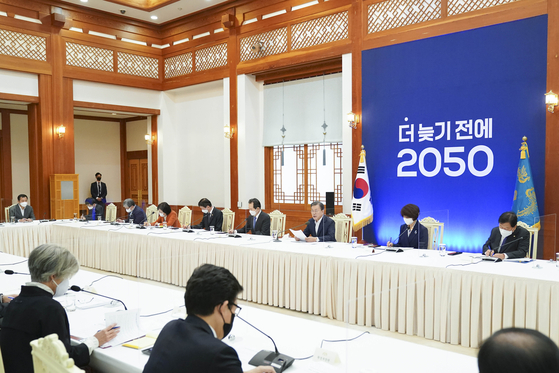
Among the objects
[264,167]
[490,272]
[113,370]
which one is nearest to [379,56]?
[264,167]

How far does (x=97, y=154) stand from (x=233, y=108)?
595 cm

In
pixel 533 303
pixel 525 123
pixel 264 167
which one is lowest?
pixel 533 303

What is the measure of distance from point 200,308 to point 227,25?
784 centimetres

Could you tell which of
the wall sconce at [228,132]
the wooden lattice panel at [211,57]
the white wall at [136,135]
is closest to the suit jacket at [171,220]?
the wall sconce at [228,132]

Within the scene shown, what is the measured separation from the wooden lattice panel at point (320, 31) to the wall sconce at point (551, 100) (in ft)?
10.3

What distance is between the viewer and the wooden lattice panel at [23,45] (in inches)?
312

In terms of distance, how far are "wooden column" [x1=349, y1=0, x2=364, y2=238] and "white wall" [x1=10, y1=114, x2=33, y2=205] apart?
28.6 feet

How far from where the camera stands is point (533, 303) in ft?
9.80

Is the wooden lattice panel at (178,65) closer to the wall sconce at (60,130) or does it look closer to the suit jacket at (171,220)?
the wall sconce at (60,130)

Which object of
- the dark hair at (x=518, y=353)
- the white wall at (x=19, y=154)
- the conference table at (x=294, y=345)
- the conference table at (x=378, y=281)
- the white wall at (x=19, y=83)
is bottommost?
the conference table at (x=378, y=281)

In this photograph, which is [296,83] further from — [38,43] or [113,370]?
[113,370]

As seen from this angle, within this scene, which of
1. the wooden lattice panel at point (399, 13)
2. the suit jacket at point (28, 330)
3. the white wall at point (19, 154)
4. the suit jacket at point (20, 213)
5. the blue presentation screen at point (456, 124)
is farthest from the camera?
the white wall at point (19, 154)

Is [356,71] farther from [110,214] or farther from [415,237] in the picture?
[110,214]

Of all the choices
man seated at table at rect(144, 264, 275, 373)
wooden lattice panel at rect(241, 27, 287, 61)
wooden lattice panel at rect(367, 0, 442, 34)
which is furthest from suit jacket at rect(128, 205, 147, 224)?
man seated at table at rect(144, 264, 275, 373)
